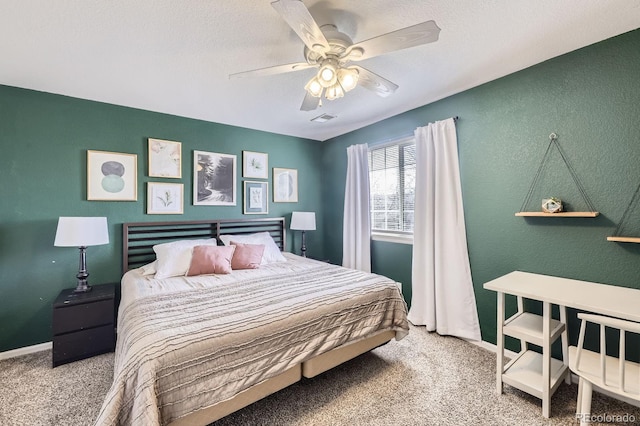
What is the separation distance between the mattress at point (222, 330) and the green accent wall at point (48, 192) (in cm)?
78

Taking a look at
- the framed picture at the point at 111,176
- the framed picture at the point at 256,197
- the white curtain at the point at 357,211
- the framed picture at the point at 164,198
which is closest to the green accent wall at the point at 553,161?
the white curtain at the point at 357,211

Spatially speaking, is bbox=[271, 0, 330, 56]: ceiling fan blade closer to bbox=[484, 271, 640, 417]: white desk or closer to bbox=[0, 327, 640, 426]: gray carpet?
bbox=[484, 271, 640, 417]: white desk

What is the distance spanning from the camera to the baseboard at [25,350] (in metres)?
2.53

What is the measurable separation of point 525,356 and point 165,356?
8.31 feet

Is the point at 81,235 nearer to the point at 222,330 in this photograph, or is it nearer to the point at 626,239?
the point at 222,330

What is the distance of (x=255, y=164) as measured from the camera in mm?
3959

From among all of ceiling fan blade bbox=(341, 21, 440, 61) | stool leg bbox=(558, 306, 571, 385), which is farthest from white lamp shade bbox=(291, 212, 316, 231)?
stool leg bbox=(558, 306, 571, 385)

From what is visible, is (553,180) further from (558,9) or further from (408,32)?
(408,32)

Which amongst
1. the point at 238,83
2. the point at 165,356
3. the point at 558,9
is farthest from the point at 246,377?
the point at 558,9

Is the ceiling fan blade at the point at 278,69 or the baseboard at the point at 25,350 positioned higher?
the ceiling fan blade at the point at 278,69

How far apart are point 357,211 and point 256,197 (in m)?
1.48

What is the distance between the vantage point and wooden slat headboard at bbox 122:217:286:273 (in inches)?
121

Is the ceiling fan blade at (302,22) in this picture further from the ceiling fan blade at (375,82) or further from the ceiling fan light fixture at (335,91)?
the ceiling fan blade at (375,82)

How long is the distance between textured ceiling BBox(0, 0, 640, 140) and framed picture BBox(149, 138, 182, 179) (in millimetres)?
548
